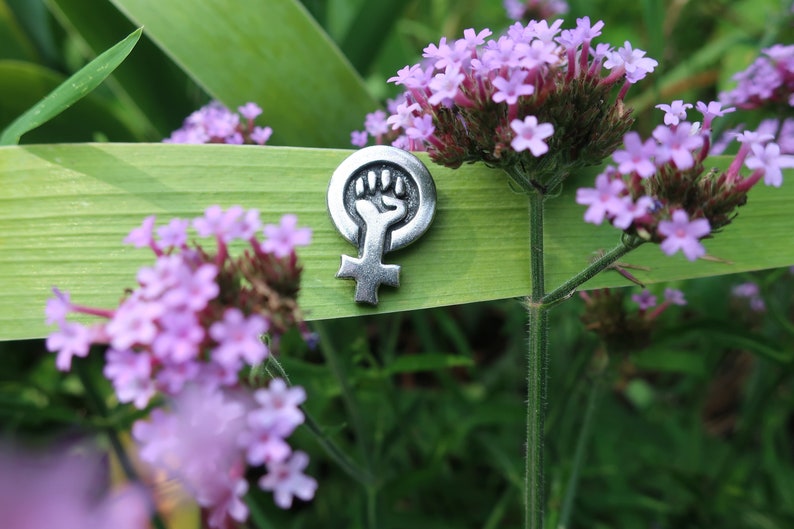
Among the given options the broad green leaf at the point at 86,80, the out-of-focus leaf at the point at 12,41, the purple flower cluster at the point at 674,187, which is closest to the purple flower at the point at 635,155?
the purple flower cluster at the point at 674,187

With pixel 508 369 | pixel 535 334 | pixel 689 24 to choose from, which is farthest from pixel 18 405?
pixel 689 24

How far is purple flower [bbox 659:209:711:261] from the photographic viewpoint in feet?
2.15

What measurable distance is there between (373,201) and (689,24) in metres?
1.73

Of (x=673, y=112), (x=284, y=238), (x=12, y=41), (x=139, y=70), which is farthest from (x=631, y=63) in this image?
(x=12, y=41)

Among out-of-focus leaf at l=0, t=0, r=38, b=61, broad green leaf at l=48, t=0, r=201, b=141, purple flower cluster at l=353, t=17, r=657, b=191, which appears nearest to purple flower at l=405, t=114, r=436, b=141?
purple flower cluster at l=353, t=17, r=657, b=191

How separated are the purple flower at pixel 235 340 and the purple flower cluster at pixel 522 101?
13.4 inches

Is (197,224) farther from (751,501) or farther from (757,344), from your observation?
(751,501)

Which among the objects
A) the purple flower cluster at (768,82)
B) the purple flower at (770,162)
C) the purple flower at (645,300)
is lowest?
the purple flower at (770,162)

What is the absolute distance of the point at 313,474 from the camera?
139 cm

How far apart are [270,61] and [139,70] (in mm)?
283

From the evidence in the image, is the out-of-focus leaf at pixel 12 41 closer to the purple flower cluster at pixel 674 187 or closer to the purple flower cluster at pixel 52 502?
the purple flower cluster at pixel 52 502

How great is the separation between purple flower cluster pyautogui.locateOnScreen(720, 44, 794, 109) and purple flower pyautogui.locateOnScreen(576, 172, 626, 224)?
627 millimetres

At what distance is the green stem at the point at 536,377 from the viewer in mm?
803

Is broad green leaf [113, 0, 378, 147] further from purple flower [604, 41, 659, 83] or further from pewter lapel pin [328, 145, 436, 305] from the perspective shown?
purple flower [604, 41, 659, 83]
